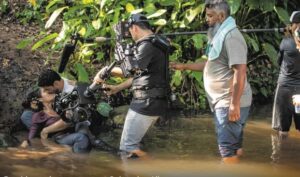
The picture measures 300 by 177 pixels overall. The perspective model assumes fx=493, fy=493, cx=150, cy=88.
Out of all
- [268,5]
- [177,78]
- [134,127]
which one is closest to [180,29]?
[177,78]

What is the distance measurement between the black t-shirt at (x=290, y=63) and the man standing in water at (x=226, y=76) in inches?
67.6

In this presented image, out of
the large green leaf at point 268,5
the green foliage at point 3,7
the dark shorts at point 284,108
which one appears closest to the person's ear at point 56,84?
the dark shorts at point 284,108

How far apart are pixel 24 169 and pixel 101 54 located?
373cm

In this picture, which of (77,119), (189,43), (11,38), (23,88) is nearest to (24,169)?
(77,119)

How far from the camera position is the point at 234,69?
14.9ft

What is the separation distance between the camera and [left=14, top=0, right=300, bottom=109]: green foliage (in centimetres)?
798

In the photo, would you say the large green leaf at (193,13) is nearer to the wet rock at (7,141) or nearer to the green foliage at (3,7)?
the wet rock at (7,141)

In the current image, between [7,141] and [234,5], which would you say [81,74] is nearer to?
[7,141]

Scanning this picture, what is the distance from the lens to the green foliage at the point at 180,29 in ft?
26.2

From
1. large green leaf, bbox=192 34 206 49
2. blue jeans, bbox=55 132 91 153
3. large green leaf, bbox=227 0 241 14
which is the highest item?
large green leaf, bbox=227 0 241 14

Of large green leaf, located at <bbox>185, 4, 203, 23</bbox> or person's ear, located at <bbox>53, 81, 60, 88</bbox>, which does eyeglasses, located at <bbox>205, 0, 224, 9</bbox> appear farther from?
large green leaf, located at <bbox>185, 4, 203, 23</bbox>

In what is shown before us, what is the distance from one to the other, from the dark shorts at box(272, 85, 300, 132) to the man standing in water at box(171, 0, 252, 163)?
1.74m

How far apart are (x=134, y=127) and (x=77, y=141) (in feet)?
3.26

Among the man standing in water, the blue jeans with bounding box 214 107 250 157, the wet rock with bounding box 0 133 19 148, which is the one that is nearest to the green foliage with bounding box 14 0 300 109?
the wet rock with bounding box 0 133 19 148
